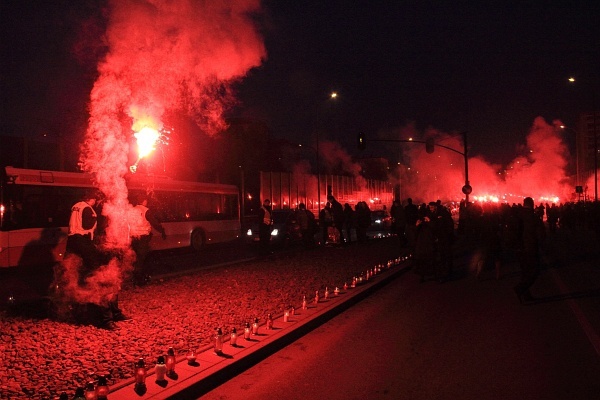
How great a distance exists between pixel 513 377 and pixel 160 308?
18.5 feet

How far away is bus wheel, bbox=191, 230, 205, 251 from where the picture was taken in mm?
21922

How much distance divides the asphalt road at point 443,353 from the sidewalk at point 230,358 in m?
0.12

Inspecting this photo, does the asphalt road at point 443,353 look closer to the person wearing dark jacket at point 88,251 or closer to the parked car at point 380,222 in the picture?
the person wearing dark jacket at point 88,251

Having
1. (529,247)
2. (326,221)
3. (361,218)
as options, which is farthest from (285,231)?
(529,247)

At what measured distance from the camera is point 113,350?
658 centimetres

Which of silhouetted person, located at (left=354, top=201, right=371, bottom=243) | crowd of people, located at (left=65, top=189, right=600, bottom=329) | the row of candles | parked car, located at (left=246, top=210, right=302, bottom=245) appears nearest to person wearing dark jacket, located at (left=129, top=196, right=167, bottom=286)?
crowd of people, located at (left=65, top=189, right=600, bottom=329)

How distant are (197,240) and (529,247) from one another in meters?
14.8

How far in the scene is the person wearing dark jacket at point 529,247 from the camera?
32.8ft

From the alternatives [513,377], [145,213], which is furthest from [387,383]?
[145,213]

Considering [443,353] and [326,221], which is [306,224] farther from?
[443,353]

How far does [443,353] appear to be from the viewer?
6938 mm

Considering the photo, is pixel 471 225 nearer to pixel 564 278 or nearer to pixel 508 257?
pixel 508 257

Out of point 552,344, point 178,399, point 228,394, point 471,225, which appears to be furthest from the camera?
point 471,225

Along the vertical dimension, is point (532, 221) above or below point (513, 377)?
above
